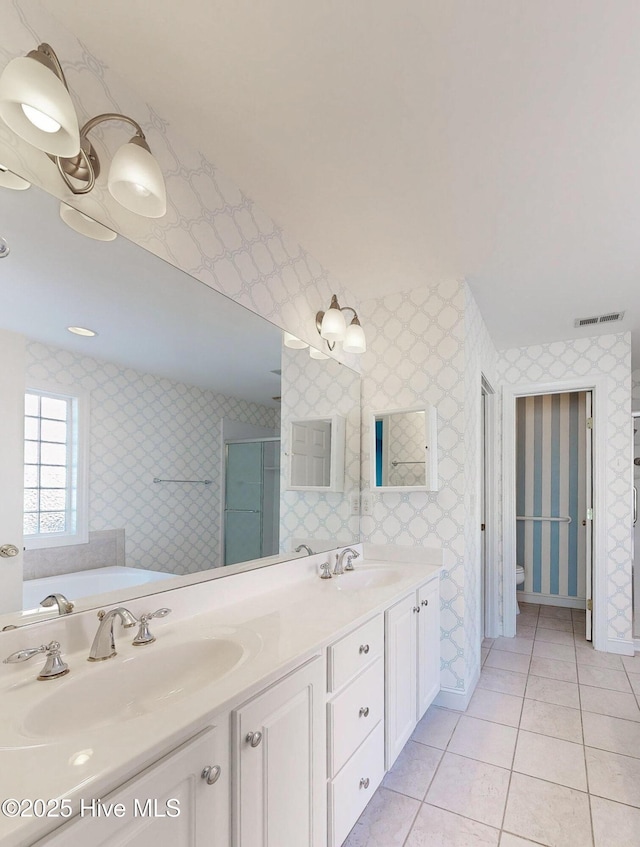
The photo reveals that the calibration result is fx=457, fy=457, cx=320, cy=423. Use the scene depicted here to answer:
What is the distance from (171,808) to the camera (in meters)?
0.83

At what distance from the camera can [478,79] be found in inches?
53.2

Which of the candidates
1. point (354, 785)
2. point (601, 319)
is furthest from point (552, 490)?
point (354, 785)

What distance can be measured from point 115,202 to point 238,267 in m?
0.60

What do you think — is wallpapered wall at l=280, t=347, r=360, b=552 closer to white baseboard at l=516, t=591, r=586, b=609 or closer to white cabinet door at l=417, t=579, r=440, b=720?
white cabinet door at l=417, t=579, r=440, b=720

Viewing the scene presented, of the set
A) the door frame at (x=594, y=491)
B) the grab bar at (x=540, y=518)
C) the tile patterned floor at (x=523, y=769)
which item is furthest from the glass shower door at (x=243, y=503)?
the grab bar at (x=540, y=518)

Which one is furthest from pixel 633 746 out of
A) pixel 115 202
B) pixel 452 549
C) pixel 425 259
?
pixel 115 202

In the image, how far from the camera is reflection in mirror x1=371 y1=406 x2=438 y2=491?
2613 mm

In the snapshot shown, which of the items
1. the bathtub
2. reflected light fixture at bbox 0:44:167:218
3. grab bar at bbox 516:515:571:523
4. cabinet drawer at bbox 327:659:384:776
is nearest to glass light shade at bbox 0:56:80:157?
reflected light fixture at bbox 0:44:167:218

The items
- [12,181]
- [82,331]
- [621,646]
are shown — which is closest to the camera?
[12,181]

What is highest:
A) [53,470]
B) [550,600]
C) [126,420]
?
[126,420]

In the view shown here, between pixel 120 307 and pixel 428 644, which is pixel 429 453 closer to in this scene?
pixel 428 644

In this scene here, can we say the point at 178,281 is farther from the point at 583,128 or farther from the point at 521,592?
the point at 521,592

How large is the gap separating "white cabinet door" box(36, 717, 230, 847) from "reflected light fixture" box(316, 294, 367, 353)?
6.00 ft

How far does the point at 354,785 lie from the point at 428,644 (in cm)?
89
